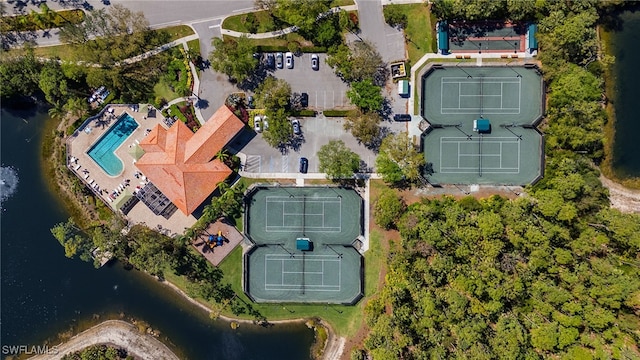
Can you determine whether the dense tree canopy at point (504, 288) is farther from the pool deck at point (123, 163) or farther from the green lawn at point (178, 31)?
the green lawn at point (178, 31)

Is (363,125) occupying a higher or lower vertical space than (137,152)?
higher

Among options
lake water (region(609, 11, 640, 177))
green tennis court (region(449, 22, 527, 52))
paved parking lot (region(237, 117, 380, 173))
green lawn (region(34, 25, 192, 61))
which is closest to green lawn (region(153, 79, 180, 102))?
green lawn (region(34, 25, 192, 61))

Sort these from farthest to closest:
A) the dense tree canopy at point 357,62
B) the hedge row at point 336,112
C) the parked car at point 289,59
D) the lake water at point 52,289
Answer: the lake water at point 52,289 → the parked car at point 289,59 → the hedge row at point 336,112 → the dense tree canopy at point 357,62

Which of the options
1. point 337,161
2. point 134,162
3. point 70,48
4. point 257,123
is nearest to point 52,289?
point 134,162

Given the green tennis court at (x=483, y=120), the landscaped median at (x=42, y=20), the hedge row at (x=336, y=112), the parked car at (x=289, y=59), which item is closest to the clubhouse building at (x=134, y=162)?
the parked car at (x=289, y=59)

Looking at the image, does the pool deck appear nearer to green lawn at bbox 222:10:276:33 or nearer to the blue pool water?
the blue pool water

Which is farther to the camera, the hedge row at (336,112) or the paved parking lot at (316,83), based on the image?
the paved parking lot at (316,83)

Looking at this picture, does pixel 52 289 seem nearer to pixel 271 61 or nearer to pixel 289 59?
pixel 271 61

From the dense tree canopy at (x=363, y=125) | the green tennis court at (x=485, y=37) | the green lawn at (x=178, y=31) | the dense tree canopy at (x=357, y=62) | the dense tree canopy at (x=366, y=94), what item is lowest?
the dense tree canopy at (x=363, y=125)

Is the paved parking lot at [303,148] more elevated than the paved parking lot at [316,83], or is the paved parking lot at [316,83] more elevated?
the paved parking lot at [316,83]
